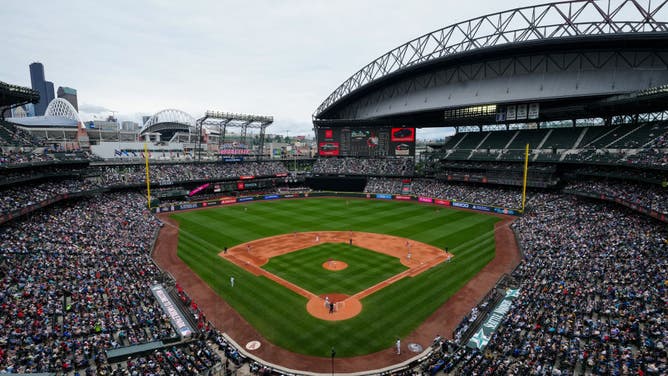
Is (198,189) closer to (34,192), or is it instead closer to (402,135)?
(34,192)

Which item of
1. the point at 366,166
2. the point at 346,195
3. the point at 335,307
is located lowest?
the point at 335,307

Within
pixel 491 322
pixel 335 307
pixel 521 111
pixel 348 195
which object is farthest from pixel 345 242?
pixel 521 111

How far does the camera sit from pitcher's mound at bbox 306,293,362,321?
2315cm

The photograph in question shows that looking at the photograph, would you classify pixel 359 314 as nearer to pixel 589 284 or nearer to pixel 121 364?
pixel 121 364

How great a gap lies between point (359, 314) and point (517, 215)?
128 ft

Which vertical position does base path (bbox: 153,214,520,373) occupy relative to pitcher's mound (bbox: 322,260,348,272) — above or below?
below

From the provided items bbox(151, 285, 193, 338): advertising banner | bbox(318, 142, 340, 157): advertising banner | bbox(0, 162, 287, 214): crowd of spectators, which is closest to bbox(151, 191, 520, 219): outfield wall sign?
bbox(0, 162, 287, 214): crowd of spectators

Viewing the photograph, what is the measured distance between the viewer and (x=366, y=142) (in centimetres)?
8175

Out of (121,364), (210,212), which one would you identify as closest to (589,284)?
(121,364)

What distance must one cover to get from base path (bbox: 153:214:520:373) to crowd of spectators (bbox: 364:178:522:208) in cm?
2112

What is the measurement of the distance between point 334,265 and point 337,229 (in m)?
13.9

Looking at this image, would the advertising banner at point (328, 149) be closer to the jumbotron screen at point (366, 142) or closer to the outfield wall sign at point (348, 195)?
the jumbotron screen at point (366, 142)

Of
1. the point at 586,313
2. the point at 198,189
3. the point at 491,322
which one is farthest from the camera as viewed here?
the point at 198,189

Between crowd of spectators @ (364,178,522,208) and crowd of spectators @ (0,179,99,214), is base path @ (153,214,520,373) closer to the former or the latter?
crowd of spectators @ (0,179,99,214)
